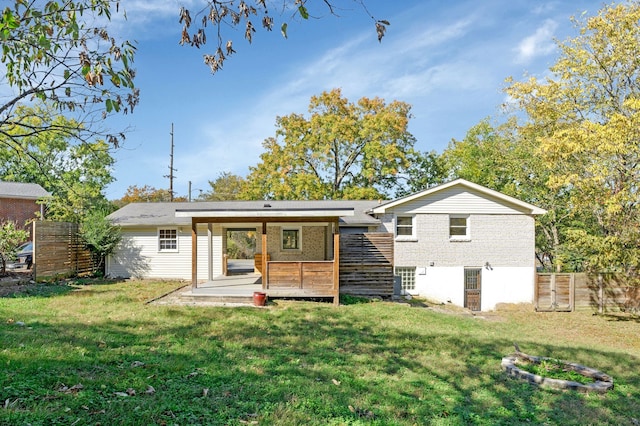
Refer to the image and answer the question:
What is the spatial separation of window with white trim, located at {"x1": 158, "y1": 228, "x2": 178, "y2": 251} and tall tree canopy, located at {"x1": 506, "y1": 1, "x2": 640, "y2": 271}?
16923 millimetres

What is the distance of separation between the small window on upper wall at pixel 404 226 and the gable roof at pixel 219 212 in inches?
47.0

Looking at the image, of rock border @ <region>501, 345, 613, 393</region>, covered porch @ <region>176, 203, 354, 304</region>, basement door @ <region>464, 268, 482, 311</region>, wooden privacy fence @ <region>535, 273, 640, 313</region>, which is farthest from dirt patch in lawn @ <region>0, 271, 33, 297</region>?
wooden privacy fence @ <region>535, 273, 640, 313</region>

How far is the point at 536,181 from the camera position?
82.6 ft

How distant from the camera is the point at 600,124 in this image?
16297mm

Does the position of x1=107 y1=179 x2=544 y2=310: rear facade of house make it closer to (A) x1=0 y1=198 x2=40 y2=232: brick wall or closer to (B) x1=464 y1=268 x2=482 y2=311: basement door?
(B) x1=464 y1=268 x2=482 y2=311: basement door

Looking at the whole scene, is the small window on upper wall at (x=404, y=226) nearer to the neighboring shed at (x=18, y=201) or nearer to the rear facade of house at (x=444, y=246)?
the rear facade of house at (x=444, y=246)

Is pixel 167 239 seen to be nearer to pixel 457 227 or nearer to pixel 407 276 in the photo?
pixel 407 276

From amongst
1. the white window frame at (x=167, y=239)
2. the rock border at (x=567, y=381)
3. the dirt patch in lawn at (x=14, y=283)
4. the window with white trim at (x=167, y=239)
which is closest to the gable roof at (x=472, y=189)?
the white window frame at (x=167, y=239)

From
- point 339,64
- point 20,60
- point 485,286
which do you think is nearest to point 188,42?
point 20,60

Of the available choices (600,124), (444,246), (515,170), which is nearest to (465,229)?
(444,246)

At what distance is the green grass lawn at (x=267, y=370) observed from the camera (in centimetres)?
429

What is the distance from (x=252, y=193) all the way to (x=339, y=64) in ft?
80.3

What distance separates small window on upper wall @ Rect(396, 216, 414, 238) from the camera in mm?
18016

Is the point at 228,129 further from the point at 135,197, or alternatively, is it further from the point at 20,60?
the point at 135,197
